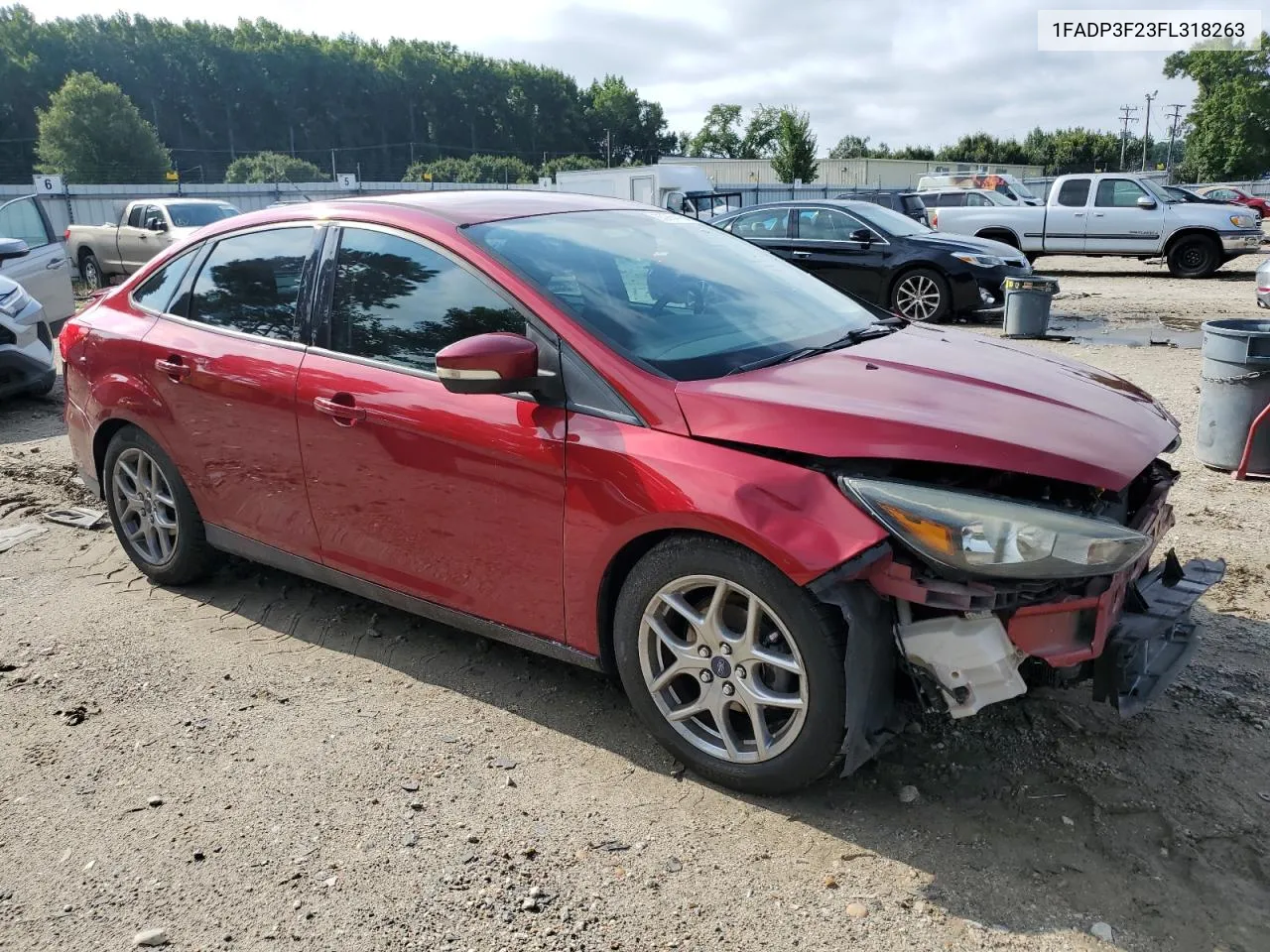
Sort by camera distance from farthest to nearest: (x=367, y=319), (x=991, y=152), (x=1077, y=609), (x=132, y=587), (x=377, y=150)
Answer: (x=377, y=150) < (x=991, y=152) < (x=132, y=587) < (x=367, y=319) < (x=1077, y=609)

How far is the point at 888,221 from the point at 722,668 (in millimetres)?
11353

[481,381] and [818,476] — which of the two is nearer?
[818,476]

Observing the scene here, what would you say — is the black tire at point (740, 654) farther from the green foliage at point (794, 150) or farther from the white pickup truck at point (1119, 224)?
the green foliage at point (794, 150)

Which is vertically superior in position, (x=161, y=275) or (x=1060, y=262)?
(x=161, y=275)

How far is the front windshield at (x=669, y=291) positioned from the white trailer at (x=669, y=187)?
58.0 feet

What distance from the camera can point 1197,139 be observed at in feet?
242

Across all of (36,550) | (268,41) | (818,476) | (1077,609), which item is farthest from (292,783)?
(268,41)

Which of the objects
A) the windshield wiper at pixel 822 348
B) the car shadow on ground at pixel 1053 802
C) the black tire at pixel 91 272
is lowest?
the black tire at pixel 91 272

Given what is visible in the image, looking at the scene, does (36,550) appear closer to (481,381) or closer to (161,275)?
(161,275)

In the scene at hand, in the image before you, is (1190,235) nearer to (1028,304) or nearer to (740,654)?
(1028,304)

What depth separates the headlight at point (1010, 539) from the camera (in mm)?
2447

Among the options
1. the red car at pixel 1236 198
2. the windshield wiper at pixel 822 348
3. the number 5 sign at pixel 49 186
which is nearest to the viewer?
the windshield wiper at pixel 822 348

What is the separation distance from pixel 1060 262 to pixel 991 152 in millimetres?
81211

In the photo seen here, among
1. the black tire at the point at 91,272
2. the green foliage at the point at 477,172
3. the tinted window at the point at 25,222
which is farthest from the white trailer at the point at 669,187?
→ the green foliage at the point at 477,172
